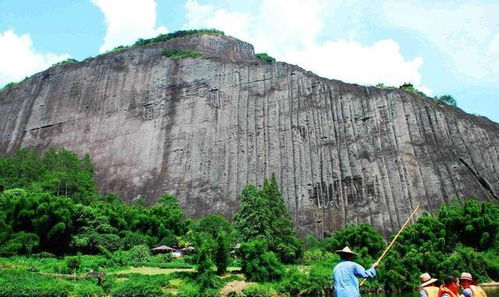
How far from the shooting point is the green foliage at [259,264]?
26250 mm

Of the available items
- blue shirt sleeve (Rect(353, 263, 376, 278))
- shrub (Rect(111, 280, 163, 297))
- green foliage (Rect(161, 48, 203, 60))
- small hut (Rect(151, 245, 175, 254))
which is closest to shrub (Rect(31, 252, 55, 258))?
small hut (Rect(151, 245, 175, 254))

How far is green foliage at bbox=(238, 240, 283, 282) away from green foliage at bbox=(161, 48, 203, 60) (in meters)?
39.4

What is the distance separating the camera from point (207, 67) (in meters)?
60.3

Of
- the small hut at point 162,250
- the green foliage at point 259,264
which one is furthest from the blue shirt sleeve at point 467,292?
the small hut at point 162,250

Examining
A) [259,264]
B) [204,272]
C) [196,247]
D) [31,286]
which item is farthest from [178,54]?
[31,286]

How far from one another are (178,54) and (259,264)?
4218 cm

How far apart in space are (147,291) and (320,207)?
82.7 ft

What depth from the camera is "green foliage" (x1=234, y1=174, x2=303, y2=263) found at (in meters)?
34.2

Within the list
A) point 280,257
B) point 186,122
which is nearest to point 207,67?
point 186,122

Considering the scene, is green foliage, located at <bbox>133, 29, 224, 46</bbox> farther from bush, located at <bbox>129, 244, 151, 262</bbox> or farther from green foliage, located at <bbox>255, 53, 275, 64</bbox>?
bush, located at <bbox>129, 244, 151, 262</bbox>

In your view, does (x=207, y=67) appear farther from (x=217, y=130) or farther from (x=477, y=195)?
(x=477, y=195)

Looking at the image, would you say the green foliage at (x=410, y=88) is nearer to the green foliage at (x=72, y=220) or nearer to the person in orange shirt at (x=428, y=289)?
the green foliage at (x=72, y=220)

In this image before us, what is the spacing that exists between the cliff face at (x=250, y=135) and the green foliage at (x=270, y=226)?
9.88 m

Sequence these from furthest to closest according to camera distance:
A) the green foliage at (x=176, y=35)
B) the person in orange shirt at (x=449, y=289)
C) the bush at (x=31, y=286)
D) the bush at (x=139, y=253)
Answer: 1. the green foliage at (x=176, y=35)
2. the bush at (x=139, y=253)
3. the bush at (x=31, y=286)
4. the person in orange shirt at (x=449, y=289)
